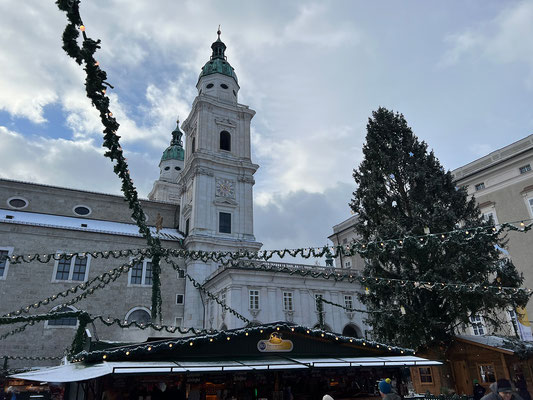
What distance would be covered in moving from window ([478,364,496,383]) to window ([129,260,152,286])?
3126 centimetres

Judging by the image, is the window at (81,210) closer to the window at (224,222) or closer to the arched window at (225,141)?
the window at (224,222)

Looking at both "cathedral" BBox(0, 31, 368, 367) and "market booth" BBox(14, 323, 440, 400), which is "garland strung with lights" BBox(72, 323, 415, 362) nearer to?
"market booth" BBox(14, 323, 440, 400)

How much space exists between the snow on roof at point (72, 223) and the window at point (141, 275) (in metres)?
3.68

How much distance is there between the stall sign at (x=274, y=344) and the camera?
13.7 meters

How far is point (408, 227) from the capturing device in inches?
808

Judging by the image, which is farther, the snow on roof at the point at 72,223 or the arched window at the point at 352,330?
the snow on roof at the point at 72,223

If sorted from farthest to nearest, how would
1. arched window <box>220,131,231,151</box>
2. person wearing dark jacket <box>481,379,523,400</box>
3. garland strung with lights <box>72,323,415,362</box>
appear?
arched window <box>220,131,231,151</box>
garland strung with lights <box>72,323,415,362</box>
person wearing dark jacket <box>481,379,523,400</box>

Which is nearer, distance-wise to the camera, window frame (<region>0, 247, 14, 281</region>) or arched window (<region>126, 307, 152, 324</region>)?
window frame (<region>0, 247, 14, 281</region>)

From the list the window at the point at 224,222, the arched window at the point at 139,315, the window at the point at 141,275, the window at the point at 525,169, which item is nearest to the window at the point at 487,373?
the window at the point at 525,169

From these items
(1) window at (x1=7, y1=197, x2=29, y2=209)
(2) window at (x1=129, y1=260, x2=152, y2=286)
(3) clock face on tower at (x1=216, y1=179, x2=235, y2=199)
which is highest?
(3) clock face on tower at (x1=216, y1=179, x2=235, y2=199)

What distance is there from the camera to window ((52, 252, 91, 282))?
3650 centimetres

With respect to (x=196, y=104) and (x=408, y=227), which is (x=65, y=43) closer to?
(x=408, y=227)

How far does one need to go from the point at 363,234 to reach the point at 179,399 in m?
14.6

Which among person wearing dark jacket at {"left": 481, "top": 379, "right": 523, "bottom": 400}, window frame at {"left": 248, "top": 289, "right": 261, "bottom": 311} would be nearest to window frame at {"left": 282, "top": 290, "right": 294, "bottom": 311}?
window frame at {"left": 248, "top": 289, "right": 261, "bottom": 311}
